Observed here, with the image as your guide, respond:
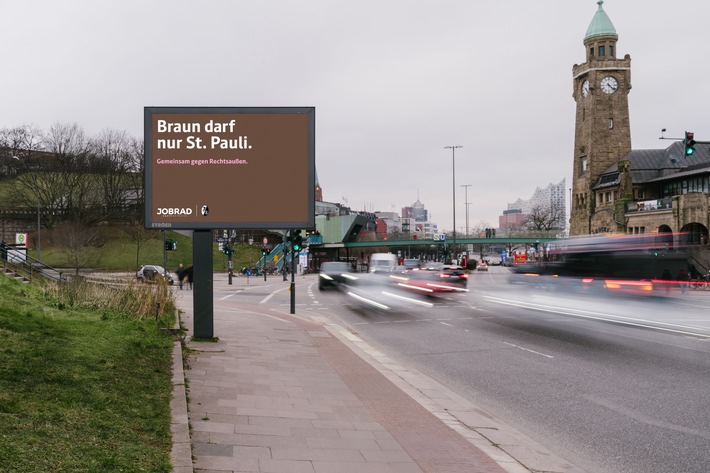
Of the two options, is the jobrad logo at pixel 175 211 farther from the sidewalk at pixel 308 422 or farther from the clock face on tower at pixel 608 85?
the clock face on tower at pixel 608 85

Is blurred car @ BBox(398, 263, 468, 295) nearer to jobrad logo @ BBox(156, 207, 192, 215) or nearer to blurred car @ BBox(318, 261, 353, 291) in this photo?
blurred car @ BBox(318, 261, 353, 291)

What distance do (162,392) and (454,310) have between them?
1918 centimetres

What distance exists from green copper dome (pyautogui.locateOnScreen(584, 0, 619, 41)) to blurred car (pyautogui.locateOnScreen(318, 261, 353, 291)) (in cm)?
7399

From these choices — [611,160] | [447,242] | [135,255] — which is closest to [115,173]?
[135,255]

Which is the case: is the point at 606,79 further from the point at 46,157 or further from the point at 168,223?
the point at 168,223

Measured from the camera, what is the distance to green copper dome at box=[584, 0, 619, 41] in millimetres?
95750

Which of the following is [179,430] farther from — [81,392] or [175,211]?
[175,211]

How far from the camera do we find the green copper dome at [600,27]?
314 ft

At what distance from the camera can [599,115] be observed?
93.5 metres

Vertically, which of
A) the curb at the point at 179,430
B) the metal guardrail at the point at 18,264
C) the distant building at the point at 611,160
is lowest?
the curb at the point at 179,430

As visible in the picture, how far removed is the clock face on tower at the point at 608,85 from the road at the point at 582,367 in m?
75.6

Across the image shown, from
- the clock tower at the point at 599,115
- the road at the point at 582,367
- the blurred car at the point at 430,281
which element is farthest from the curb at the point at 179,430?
the clock tower at the point at 599,115

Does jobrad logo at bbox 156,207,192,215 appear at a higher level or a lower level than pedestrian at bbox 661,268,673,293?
higher

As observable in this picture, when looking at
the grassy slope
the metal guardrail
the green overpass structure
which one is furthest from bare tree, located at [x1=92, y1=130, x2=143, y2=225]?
the metal guardrail
